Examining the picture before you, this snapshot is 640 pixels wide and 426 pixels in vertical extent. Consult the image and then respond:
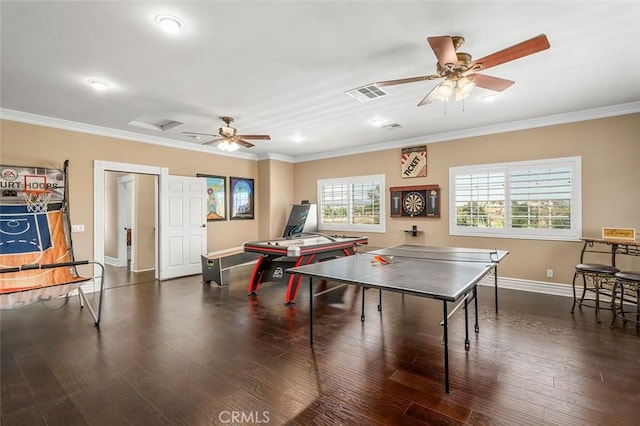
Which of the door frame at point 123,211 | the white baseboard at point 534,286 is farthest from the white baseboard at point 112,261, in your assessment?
the white baseboard at point 534,286

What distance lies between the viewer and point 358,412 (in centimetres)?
199

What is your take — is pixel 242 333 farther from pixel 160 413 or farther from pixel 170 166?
pixel 170 166

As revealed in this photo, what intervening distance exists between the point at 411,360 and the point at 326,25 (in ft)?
9.55

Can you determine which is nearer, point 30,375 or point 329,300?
point 30,375

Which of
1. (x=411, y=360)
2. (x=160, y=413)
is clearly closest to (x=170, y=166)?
(x=160, y=413)

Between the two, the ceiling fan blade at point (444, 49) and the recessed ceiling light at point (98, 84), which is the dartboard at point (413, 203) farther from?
the recessed ceiling light at point (98, 84)

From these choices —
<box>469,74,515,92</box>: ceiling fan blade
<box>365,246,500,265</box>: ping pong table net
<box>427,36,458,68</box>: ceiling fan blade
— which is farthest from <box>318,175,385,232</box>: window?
<box>427,36,458,68</box>: ceiling fan blade

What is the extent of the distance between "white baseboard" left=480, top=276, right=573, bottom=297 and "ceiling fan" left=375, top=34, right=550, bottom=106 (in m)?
3.56

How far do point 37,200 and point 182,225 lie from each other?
222 cm

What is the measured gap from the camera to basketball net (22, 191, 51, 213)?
4.28 metres

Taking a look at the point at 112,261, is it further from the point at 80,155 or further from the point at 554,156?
the point at 554,156

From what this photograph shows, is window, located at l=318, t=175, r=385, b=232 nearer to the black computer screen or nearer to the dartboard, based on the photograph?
the dartboard

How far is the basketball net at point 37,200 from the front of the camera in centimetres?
428

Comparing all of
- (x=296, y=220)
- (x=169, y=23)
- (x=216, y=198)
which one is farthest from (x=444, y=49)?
(x=216, y=198)
